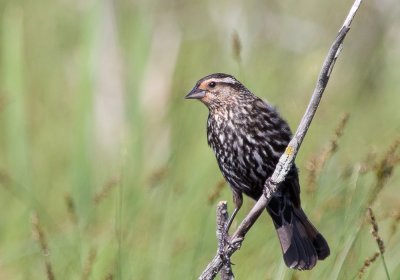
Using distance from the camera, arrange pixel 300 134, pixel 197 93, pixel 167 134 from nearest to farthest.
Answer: pixel 300 134, pixel 197 93, pixel 167 134

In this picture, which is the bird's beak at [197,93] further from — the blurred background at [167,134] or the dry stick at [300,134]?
the dry stick at [300,134]

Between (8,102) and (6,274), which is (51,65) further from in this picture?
(6,274)

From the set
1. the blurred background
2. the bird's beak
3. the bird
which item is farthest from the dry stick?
the bird's beak

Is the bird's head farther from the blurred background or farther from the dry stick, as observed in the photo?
the dry stick

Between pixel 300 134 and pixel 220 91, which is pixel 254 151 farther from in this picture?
pixel 300 134

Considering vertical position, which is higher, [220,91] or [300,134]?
[300,134]

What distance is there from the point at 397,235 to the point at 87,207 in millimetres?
1403

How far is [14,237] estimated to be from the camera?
4707 mm

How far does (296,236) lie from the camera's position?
3.58m

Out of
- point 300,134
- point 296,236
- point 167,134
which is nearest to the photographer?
point 300,134

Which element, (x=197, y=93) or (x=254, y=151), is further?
(x=197, y=93)

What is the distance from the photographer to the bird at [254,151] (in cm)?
361

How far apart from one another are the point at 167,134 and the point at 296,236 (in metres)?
2.01

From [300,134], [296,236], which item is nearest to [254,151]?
[296,236]
